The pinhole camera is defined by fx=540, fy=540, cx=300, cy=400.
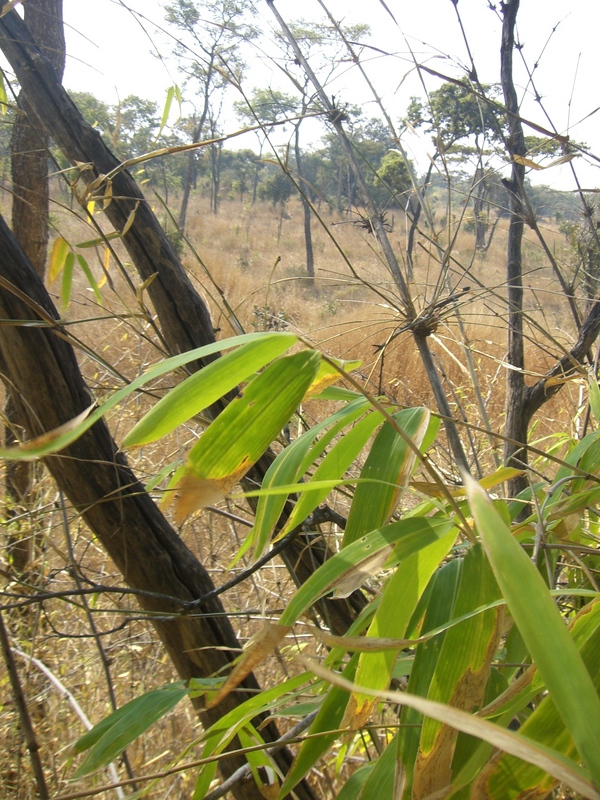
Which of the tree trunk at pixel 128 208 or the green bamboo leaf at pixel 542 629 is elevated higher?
the tree trunk at pixel 128 208

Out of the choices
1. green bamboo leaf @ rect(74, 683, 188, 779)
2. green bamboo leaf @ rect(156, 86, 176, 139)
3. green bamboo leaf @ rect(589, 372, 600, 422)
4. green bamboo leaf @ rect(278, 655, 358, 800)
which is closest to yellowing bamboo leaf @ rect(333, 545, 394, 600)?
green bamboo leaf @ rect(278, 655, 358, 800)

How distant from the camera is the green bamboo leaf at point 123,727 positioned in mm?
469

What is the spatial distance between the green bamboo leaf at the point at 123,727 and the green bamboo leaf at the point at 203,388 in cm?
33

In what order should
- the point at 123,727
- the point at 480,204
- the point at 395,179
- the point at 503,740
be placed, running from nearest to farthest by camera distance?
the point at 503,740, the point at 123,727, the point at 480,204, the point at 395,179

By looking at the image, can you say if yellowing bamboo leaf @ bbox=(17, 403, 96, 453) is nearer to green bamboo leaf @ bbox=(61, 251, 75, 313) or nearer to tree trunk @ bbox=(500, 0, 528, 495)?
green bamboo leaf @ bbox=(61, 251, 75, 313)

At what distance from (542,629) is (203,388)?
0.63 ft

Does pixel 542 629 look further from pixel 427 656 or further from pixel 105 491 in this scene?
pixel 105 491

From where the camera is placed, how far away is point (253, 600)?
5.48 ft

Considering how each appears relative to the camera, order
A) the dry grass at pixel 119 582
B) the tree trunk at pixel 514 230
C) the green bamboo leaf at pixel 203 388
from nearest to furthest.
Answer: the green bamboo leaf at pixel 203 388 → the dry grass at pixel 119 582 → the tree trunk at pixel 514 230

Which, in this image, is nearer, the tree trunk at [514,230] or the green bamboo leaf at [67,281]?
the green bamboo leaf at [67,281]

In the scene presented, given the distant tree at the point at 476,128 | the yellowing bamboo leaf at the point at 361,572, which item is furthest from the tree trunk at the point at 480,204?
the yellowing bamboo leaf at the point at 361,572

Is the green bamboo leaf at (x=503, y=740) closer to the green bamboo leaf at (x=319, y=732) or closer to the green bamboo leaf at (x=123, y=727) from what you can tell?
the green bamboo leaf at (x=319, y=732)

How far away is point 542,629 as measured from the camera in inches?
8.4

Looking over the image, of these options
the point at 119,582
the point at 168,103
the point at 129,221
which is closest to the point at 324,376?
the point at 129,221
